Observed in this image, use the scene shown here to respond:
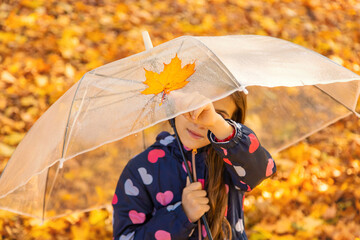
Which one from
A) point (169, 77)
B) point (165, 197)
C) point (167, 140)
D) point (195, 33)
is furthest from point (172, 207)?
point (195, 33)

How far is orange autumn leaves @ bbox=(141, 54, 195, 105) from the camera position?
4.15 feet

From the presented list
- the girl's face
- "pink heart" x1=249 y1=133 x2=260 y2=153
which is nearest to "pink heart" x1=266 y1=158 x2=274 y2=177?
"pink heart" x1=249 y1=133 x2=260 y2=153

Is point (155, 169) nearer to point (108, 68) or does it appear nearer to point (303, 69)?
point (108, 68)

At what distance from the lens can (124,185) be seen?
1.60 m

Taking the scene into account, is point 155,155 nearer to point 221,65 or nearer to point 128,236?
point 128,236

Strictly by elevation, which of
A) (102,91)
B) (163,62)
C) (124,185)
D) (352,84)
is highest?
(163,62)

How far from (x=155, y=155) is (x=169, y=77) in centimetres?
44

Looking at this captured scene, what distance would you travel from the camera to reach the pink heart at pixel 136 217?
1.58m

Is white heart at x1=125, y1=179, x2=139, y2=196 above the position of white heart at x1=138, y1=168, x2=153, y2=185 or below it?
below

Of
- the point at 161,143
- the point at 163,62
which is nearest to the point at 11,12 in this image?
the point at 161,143

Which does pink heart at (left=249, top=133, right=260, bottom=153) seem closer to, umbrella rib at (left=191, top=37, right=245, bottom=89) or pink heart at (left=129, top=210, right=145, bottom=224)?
umbrella rib at (left=191, top=37, right=245, bottom=89)

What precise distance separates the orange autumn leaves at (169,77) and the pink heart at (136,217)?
1.63ft

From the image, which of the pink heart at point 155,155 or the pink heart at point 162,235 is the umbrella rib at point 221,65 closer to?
the pink heart at point 155,155

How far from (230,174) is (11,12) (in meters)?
3.29
